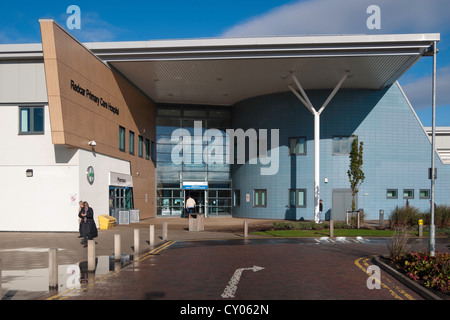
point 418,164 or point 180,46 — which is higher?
point 180,46

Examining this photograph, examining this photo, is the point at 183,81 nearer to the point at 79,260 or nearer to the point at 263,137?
the point at 263,137

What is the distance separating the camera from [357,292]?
9070 mm

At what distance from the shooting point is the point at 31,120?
2412cm

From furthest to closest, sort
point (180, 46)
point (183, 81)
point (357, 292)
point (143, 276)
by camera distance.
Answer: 1. point (183, 81)
2. point (180, 46)
3. point (143, 276)
4. point (357, 292)

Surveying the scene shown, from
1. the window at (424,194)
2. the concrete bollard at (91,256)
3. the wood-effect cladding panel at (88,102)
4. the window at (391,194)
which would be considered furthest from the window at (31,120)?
the window at (424,194)

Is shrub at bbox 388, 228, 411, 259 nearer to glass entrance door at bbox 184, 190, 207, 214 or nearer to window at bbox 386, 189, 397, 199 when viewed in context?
window at bbox 386, 189, 397, 199

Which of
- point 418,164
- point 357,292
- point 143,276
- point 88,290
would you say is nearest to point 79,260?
point 143,276

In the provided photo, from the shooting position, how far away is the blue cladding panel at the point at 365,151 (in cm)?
3497

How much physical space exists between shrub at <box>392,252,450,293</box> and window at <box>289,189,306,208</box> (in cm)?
2311

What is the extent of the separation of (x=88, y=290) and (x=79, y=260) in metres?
4.81

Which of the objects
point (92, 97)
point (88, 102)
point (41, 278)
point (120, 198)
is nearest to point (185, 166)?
point (120, 198)

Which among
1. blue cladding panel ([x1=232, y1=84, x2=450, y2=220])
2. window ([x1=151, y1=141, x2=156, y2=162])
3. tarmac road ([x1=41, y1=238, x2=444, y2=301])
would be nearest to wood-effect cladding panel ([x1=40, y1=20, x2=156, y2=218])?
window ([x1=151, y1=141, x2=156, y2=162])
